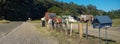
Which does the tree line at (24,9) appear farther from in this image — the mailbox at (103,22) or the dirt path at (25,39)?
the mailbox at (103,22)

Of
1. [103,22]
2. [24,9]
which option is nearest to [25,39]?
[103,22]

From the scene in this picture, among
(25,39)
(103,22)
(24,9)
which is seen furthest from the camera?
(24,9)

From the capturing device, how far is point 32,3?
13238 centimetres

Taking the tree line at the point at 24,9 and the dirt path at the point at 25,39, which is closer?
the dirt path at the point at 25,39

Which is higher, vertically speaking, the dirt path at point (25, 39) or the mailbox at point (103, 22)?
the mailbox at point (103, 22)

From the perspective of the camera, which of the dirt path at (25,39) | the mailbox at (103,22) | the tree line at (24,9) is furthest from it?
the tree line at (24,9)

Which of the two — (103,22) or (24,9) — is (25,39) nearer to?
(103,22)

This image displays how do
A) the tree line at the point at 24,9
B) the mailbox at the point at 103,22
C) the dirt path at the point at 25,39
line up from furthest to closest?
the tree line at the point at 24,9 < the dirt path at the point at 25,39 < the mailbox at the point at 103,22

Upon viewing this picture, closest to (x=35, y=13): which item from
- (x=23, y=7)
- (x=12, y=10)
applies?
(x=23, y=7)

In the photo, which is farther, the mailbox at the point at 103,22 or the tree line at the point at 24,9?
the tree line at the point at 24,9

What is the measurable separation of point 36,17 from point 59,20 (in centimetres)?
10228

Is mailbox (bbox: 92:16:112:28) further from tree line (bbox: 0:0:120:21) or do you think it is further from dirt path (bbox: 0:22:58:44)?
tree line (bbox: 0:0:120:21)

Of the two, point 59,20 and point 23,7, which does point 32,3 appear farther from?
point 59,20

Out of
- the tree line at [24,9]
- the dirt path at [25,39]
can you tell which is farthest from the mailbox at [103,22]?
the tree line at [24,9]
